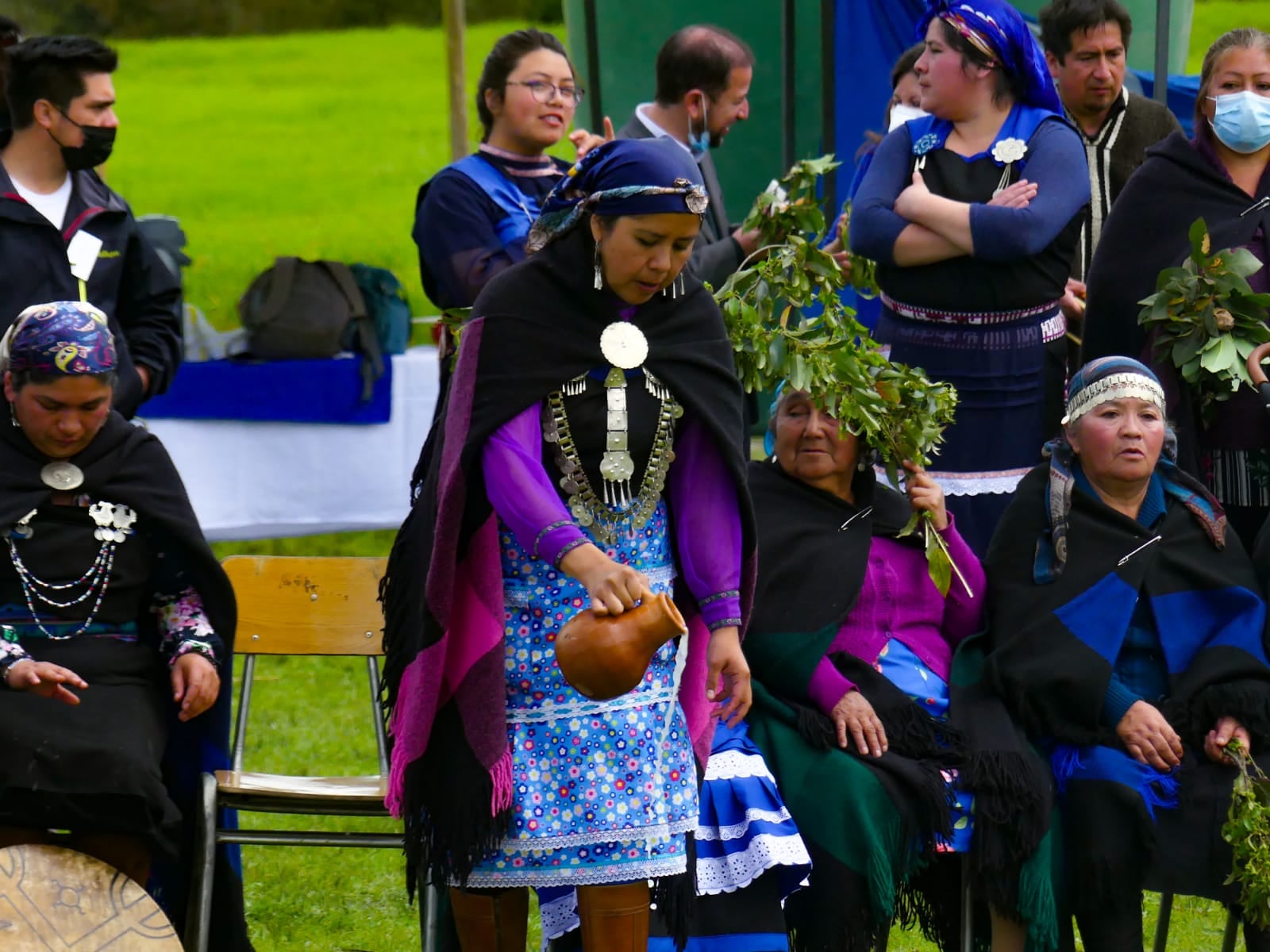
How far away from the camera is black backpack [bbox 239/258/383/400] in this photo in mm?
7789

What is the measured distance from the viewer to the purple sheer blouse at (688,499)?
321 centimetres

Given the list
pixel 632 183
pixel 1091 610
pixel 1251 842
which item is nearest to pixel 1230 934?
pixel 1251 842

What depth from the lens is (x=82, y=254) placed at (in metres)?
4.92

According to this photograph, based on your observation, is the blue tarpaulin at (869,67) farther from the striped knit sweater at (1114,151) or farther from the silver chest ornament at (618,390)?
the silver chest ornament at (618,390)

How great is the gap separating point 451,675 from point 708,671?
461 mm

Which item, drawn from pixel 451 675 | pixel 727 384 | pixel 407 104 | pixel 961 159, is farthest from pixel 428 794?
pixel 407 104

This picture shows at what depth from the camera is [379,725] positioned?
454 cm

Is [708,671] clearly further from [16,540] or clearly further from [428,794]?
[16,540]

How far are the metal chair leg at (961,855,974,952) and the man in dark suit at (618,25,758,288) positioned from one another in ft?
6.97

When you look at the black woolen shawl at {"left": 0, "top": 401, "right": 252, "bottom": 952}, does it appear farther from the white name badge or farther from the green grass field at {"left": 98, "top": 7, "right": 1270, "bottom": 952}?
the white name badge

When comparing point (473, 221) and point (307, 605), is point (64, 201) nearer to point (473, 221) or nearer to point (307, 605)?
point (473, 221)

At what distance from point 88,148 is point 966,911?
2964 mm

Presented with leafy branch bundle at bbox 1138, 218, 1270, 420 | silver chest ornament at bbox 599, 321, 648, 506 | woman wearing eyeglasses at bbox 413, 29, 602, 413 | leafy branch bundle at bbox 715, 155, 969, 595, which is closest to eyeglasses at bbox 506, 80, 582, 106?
woman wearing eyeglasses at bbox 413, 29, 602, 413

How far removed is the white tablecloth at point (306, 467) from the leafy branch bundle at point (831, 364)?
362cm
